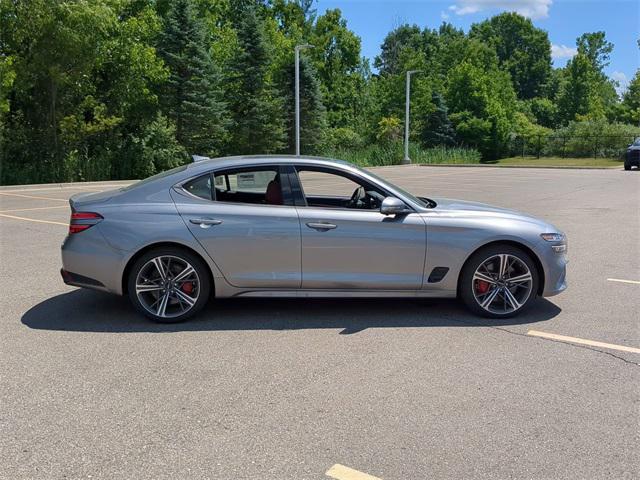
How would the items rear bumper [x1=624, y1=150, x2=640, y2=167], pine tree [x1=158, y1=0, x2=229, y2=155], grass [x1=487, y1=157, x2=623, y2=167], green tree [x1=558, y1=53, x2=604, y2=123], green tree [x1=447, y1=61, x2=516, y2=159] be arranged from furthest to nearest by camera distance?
green tree [x1=558, y1=53, x2=604, y2=123]
green tree [x1=447, y1=61, x2=516, y2=159]
grass [x1=487, y1=157, x2=623, y2=167]
rear bumper [x1=624, y1=150, x2=640, y2=167]
pine tree [x1=158, y1=0, x2=229, y2=155]

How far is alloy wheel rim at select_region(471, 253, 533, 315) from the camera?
546cm

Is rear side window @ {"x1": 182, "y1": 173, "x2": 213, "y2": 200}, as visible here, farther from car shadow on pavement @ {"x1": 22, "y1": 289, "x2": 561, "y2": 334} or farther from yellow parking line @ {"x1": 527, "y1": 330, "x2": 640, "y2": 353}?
yellow parking line @ {"x1": 527, "y1": 330, "x2": 640, "y2": 353}

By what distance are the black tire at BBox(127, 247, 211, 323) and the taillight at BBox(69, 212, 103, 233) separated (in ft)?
1.72

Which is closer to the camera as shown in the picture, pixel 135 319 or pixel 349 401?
pixel 349 401

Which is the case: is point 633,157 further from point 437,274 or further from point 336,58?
point 336,58

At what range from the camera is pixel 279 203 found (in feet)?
17.9

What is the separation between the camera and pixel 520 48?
370 feet

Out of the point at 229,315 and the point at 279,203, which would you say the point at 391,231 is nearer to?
the point at 279,203

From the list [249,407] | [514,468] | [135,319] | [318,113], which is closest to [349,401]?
[249,407]

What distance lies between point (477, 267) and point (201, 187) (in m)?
2.64

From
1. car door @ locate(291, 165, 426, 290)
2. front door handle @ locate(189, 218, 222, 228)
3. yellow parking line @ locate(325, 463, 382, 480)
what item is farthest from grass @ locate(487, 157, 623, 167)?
yellow parking line @ locate(325, 463, 382, 480)

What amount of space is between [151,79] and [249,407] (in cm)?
2856

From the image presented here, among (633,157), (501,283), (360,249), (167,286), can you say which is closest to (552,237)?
(501,283)

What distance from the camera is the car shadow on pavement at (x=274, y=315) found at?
5289mm
